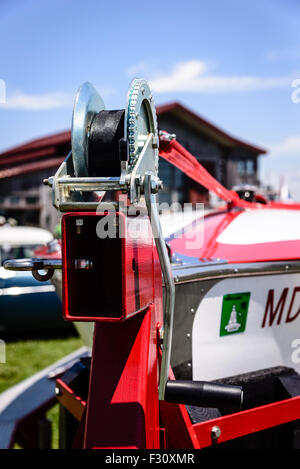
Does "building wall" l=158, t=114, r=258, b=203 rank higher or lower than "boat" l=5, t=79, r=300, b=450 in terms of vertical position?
higher

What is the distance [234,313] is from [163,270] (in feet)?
2.52

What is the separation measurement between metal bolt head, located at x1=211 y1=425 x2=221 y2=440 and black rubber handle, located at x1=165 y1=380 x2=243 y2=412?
1.53 ft

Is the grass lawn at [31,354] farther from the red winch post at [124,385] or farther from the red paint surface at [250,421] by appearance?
the red winch post at [124,385]

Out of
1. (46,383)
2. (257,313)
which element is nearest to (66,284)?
(257,313)

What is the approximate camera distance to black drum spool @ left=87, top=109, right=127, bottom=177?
1373 mm

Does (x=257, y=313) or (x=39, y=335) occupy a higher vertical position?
(x=257, y=313)

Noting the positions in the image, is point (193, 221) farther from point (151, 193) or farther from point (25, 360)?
point (25, 360)

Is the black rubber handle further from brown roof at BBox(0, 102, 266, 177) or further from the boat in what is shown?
brown roof at BBox(0, 102, 266, 177)

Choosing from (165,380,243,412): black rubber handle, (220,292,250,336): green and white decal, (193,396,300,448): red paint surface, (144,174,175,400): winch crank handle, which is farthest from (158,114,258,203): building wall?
(165,380,243,412): black rubber handle

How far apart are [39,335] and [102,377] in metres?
5.21

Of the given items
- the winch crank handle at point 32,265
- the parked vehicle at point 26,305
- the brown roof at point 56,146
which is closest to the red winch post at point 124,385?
the winch crank handle at point 32,265

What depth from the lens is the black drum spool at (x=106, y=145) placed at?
4.50 ft

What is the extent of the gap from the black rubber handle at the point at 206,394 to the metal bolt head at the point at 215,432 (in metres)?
0.47
